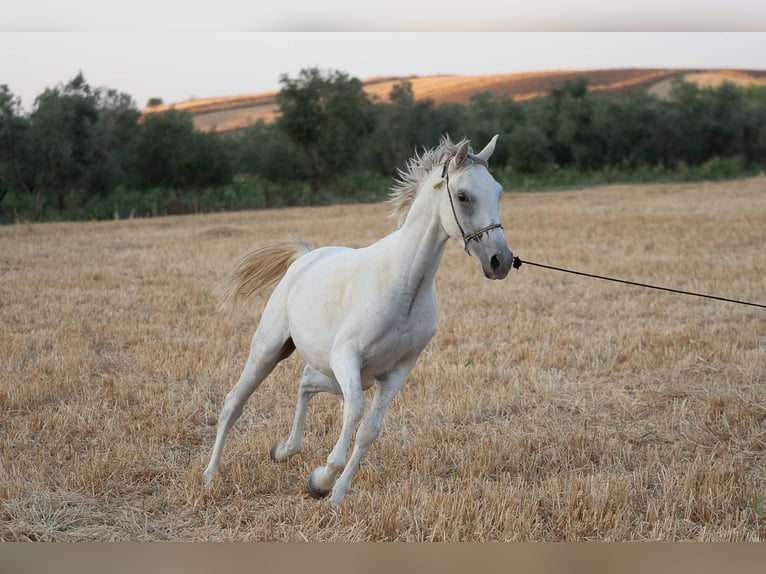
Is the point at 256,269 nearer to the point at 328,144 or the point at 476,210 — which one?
the point at 476,210

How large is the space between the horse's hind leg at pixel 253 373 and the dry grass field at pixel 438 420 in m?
0.18

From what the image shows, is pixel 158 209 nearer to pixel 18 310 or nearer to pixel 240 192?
pixel 240 192

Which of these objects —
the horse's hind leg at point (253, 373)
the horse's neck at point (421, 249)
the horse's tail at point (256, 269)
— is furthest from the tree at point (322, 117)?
the horse's neck at point (421, 249)

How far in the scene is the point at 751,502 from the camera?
4914 mm

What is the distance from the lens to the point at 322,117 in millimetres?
46094

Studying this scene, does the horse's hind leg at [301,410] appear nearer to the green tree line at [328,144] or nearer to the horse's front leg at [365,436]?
the horse's front leg at [365,436]

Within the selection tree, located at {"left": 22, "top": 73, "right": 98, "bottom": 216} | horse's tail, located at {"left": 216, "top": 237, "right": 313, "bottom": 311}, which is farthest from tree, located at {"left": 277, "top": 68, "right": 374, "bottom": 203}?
horse's tail, located at {"left": 216, "top": 237, "right": 313, "bottom": 311}

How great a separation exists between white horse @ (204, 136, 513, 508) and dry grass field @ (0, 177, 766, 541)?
1.70 ft

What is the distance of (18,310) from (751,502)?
9.61 m

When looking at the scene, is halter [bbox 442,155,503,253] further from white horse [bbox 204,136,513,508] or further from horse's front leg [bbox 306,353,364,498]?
horse's front leg [bbox 306,353,364,498]

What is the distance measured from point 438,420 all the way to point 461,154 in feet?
9.72

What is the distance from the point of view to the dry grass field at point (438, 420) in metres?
4.71

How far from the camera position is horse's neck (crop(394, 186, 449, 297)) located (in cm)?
476

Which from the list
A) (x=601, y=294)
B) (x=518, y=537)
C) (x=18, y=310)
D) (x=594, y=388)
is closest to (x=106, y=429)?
(x=518, y=537)
